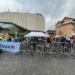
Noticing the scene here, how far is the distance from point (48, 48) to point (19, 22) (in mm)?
38368

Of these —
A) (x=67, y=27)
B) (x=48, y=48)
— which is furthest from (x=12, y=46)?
(x=67, y=27)

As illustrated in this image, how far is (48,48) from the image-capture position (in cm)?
1135

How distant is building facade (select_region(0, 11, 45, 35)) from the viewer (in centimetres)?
4344

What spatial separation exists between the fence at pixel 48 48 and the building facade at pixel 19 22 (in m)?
32.4

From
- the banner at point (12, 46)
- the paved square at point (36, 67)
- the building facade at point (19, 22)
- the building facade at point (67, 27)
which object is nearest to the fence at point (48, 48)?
the banner at point (12, 46)

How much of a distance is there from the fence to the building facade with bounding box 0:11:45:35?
106 feet

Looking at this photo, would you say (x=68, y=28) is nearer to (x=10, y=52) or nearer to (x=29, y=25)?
(x=29, y=25)

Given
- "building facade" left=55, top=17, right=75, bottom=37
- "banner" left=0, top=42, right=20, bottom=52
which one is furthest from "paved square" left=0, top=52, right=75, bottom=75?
"building facade" left=55, top=17, right=75, bottom=37

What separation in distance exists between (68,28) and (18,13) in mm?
23039

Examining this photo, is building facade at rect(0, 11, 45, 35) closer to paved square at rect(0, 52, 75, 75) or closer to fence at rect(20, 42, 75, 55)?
fence at rect(20, 42, 75, 55)

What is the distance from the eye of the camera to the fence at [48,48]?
11062 millimetres

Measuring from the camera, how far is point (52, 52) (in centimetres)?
1148

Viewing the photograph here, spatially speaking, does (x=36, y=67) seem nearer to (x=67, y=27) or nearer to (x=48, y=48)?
(x=48, y=48)

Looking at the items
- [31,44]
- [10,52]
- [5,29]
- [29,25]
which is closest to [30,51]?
[31,44]
